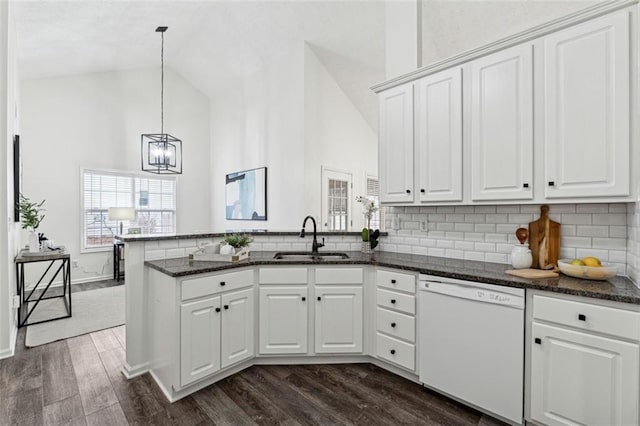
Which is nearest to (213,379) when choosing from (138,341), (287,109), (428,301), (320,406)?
(138,341)

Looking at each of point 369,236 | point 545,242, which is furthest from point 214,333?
Result: point 545,242

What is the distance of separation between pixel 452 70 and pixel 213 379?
3.02 metres

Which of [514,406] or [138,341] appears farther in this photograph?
[138,341]

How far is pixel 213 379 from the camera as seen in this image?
2.38 metres

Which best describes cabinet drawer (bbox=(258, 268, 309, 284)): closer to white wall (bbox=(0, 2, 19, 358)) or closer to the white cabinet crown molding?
the white cabinet crown molding

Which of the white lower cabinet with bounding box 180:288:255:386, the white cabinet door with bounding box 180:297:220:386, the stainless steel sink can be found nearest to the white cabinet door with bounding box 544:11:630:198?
the stainless steel sink

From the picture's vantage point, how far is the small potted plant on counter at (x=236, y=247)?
2549 millimetres

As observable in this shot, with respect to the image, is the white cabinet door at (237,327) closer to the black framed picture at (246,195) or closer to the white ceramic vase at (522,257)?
the white ceramic vase at (522,257)

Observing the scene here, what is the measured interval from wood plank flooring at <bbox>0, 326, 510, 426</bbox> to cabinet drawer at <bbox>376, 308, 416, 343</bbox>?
0.36 meters

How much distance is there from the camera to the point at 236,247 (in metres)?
2.61

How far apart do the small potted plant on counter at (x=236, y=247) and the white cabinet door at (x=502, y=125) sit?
1.86 metres

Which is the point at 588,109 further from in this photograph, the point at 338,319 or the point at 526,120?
the point at 338,319

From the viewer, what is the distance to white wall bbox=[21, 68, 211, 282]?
16.9 feet

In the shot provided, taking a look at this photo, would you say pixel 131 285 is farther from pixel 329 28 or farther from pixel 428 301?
pixel 329 28
